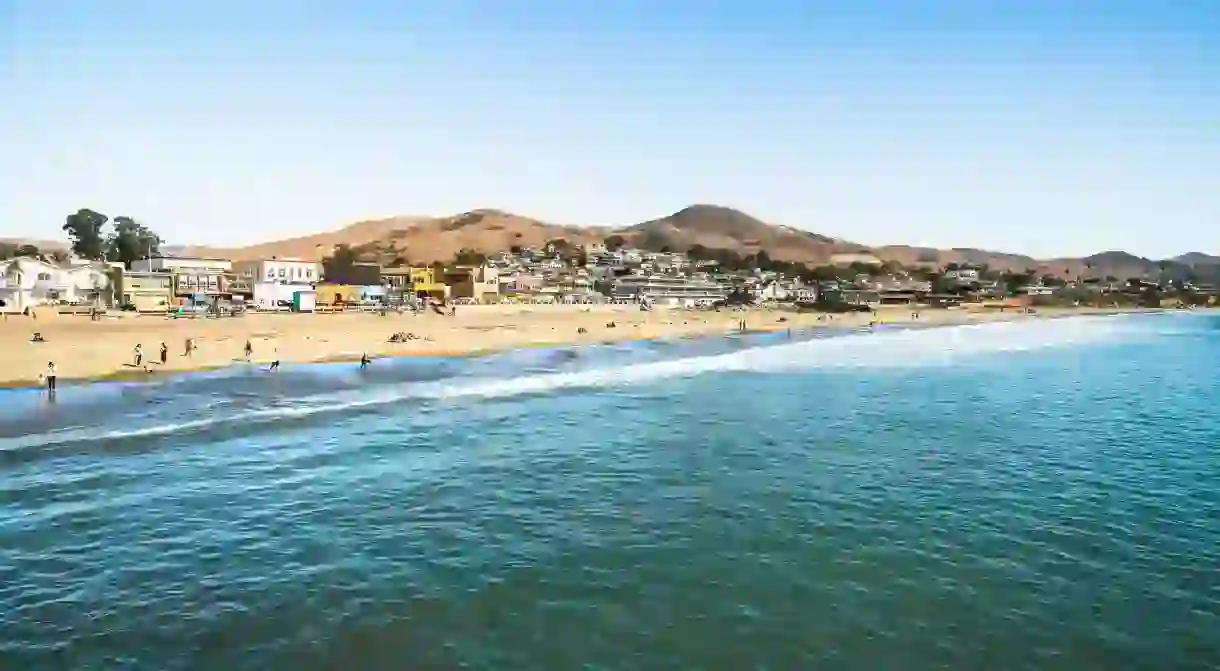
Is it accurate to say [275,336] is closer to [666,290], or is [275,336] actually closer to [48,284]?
[48,284]

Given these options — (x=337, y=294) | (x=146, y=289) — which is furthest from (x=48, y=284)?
(x=337, y=294)

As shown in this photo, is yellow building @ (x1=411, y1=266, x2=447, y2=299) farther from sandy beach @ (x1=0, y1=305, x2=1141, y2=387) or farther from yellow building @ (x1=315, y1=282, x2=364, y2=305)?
sandy beach @ (x1=0, y1=305, x2=1141, y2=387)

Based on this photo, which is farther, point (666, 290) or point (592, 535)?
point (666, 290)

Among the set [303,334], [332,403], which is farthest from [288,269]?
[332,403]

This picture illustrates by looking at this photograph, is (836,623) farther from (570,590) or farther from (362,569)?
(362,569)

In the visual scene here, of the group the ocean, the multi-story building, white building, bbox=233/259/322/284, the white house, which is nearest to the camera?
the ocean

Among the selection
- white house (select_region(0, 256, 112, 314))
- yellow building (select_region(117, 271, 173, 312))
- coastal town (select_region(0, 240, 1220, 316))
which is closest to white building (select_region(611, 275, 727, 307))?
coastal town (select_region(0, 240, 1220, 316))

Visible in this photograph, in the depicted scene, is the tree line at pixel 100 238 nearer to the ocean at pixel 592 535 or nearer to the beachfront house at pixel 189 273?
the beachfront house at pixel 189 273
